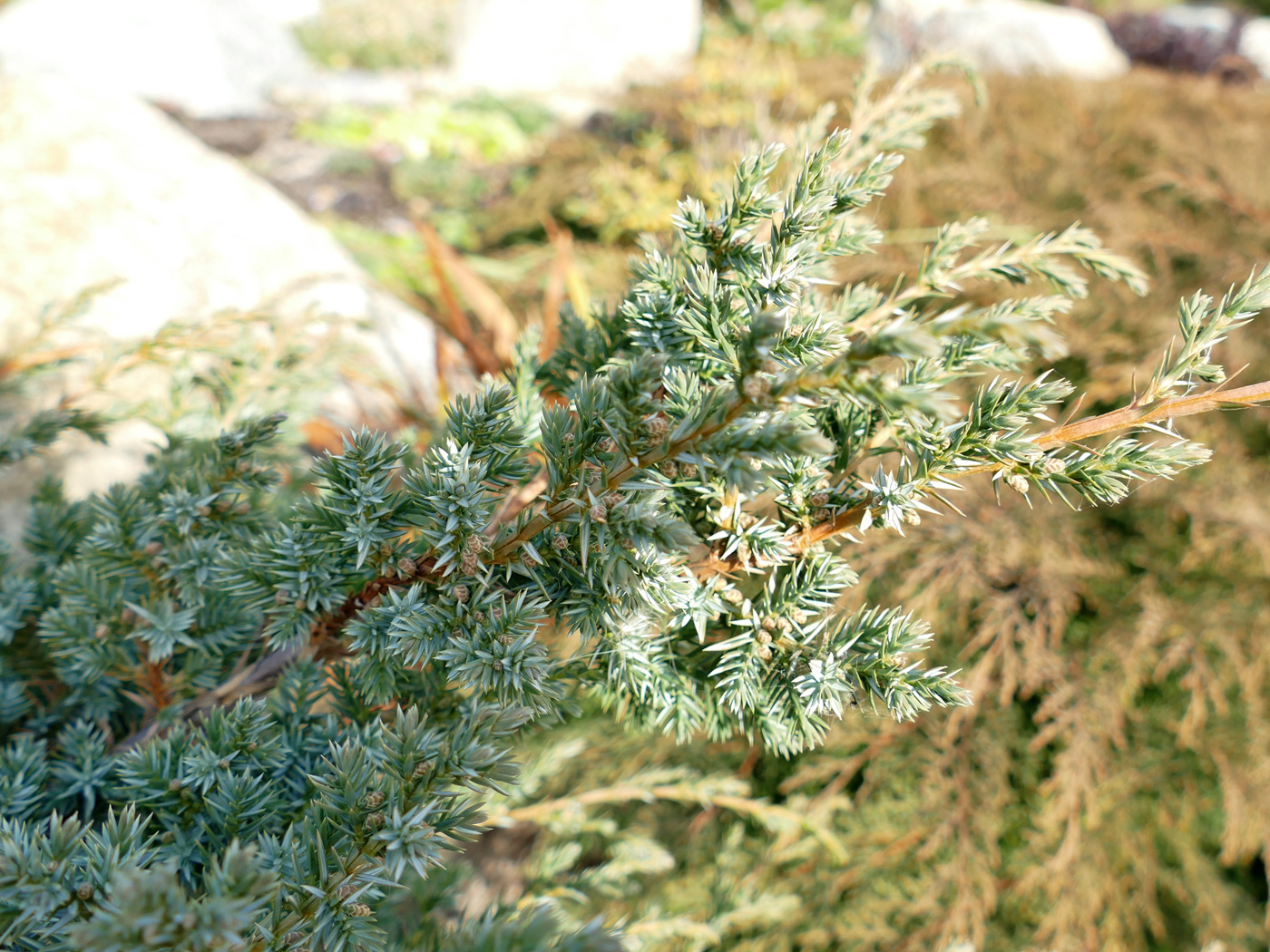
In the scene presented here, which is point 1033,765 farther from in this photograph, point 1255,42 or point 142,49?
point 1255,42

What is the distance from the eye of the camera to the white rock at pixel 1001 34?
20.3ft

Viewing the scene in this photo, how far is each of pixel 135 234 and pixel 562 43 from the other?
720 cm

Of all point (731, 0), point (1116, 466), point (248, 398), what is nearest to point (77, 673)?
point (248, 398)

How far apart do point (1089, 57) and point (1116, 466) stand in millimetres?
8358

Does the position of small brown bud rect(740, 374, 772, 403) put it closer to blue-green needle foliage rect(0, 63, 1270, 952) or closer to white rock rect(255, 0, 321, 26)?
blue-green needle foliage rect(0, 63, 1270, 952)

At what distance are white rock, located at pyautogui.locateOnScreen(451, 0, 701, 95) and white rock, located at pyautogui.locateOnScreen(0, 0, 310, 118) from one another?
233cm

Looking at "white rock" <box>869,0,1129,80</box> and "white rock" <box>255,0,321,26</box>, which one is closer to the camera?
"white rock" <box>869,0,1129,80</box>

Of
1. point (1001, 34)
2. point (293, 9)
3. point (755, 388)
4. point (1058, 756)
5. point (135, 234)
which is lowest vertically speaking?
point (1058, 756)

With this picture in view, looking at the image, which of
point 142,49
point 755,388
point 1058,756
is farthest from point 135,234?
point 142,49

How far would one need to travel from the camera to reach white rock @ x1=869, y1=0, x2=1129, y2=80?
6199 millimetres

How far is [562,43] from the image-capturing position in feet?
25.2

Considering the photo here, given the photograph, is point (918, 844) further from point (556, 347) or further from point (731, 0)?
point (731, 0)

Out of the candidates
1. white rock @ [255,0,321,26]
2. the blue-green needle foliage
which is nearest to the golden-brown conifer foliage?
the blue-green needle foliage

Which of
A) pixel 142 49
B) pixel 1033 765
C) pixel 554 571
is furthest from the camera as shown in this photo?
pixel 142 49
